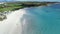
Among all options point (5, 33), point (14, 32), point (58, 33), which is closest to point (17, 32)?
point (14, 32)

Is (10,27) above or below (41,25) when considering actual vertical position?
above

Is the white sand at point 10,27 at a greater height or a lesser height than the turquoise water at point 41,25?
greater

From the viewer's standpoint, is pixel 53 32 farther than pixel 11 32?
Yes

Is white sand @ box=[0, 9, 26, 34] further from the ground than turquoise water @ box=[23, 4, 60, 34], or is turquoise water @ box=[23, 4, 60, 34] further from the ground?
white sand @ box=[0, 9, 26, 34]

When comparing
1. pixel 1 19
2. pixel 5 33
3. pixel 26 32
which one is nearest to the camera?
pixel 5 33

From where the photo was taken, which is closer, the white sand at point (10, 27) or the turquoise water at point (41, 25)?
the white sand at point (10, 27)

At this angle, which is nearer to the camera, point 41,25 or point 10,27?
point 10,27

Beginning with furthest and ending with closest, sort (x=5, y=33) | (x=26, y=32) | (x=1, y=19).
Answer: (x=1, y=19) → (x=26, y=32) → (x=5, y=33)

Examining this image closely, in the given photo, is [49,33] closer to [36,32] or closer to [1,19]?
[36,32]

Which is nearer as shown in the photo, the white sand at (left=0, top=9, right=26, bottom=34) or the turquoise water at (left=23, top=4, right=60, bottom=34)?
the white sand at (left=0, top=9, right=26, bottom=34)
